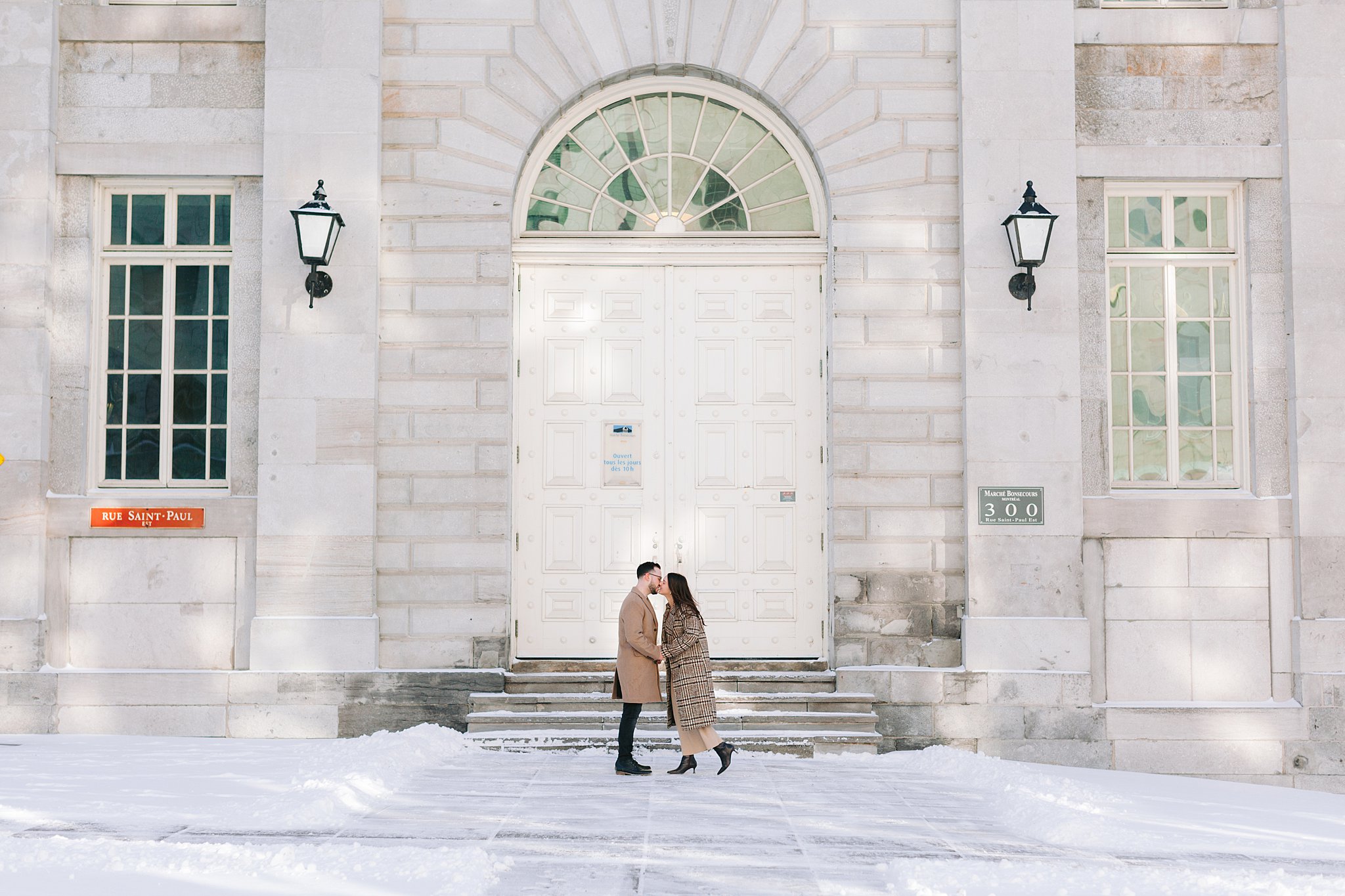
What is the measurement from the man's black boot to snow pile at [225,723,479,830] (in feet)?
4.56

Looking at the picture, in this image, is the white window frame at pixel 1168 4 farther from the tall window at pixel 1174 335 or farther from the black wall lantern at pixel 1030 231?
the black wall lantern at pixel 1030 231

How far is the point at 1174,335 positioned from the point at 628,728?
6.02 metres

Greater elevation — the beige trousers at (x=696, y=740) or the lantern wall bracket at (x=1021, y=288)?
the lantern wall bracket at (x=1021, y=288)

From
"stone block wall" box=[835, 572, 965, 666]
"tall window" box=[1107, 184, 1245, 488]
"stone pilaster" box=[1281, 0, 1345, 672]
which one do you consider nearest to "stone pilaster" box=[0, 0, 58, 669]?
"stone block wall" box=[835, 572, 965, 666]

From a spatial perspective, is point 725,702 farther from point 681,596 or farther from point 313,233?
point 313,233

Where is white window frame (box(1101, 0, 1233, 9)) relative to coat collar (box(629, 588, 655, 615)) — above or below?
above

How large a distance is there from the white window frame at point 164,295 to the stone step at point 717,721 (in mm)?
3201

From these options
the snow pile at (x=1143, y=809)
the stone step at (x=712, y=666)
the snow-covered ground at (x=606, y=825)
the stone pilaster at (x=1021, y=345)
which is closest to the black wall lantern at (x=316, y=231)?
the stone step at (x=712, y=666)

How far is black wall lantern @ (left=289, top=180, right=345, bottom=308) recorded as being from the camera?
31.2 feet

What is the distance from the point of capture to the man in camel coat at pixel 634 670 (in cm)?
808

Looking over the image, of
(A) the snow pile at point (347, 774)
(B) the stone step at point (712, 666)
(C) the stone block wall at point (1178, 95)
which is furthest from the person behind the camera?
(C) the stone block wall at point (1178, 95)

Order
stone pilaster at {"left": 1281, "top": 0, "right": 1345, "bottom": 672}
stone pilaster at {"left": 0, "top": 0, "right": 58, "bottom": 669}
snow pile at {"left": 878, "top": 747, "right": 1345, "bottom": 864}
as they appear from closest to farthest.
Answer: snow pile at {"left": 878, "top": 747, "right": 1345, "bottom": 864} → stone pilaster at {"left": 0, "top": 0, "right": 58, "bottom": 669} → stone pilaster at {"left": 1281, "top": 0, "right": 1345, "bottom": 672}

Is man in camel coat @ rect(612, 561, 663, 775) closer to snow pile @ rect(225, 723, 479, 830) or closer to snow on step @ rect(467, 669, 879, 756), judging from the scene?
snow on step @ rect(467, 669, 879, 756)

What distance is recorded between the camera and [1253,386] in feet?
32.8
